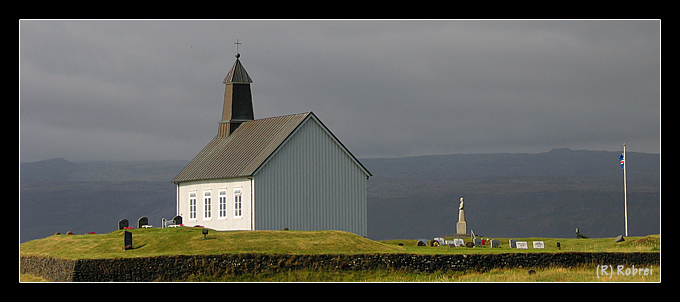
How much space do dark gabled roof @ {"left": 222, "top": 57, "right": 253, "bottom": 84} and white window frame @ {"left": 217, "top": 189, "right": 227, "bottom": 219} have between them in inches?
402

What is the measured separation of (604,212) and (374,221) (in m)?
48.0

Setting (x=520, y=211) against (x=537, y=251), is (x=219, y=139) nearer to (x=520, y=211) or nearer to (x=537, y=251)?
(x=537, y=251)

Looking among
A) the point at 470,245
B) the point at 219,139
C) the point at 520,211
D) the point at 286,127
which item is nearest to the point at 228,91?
the point at 219,139

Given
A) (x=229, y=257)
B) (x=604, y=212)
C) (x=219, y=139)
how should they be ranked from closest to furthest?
(x=229, y=257) → (x=219, y=139) → (x=604, y=212)

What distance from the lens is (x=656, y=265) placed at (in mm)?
41156

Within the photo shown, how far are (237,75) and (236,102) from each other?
189 cm

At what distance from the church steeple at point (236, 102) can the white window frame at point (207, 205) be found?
6.68 meters

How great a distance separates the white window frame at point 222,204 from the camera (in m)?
52.7

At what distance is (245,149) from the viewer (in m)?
54.8

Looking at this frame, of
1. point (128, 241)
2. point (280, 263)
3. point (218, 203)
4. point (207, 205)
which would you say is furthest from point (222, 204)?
point (280, 263)

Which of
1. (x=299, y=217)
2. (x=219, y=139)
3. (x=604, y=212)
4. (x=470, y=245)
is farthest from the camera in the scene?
(x=604, y=212)

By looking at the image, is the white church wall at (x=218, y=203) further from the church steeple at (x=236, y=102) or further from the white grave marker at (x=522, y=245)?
the white grave marker at (x=522, y=245)
